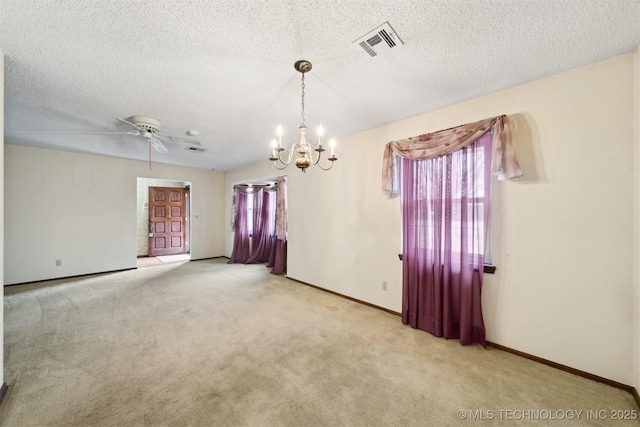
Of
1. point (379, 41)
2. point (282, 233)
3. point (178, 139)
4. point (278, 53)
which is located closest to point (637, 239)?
point (379, 41)

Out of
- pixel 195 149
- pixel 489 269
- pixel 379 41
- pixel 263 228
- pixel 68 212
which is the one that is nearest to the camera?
pixel 379 41

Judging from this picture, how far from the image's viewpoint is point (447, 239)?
100.0 inches

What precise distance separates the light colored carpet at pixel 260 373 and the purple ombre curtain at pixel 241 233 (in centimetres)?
295

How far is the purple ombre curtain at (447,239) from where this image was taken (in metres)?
2.38

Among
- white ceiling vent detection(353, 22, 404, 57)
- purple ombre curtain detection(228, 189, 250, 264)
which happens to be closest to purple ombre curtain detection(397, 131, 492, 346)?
white ceiling vent detection(353, 22, 404, 57)

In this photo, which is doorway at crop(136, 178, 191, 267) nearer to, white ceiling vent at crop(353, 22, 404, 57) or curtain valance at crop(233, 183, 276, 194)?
curtain valance at crop(233, 183, 276, 194)

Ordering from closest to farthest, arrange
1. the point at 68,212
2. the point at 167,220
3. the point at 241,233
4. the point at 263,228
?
the point at 68,212 < the point at 263,228 < the point at 241,233 < the point at 167,220

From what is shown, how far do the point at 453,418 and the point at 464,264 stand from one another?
1326mm

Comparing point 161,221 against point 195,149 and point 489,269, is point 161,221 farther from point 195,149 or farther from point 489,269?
point 489,269

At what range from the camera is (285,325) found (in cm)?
282

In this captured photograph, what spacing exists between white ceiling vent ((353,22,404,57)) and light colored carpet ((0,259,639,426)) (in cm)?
250

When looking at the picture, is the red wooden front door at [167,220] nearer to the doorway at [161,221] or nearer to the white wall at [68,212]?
the doorway at [161,221]

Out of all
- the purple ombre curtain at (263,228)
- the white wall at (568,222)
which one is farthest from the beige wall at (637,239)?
the purple ombre curtain at (263,228)

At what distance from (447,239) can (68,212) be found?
6653mm
